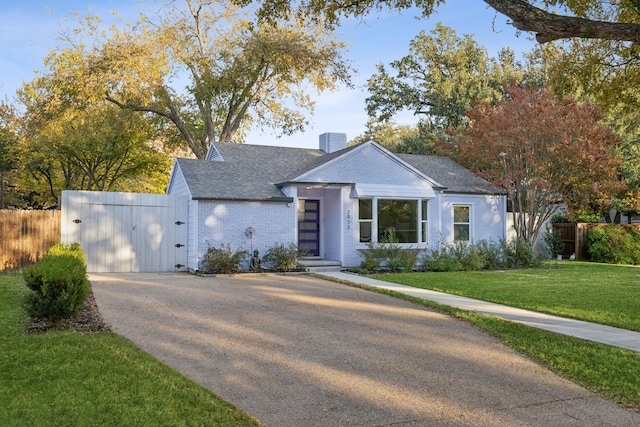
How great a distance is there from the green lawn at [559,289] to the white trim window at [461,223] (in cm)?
272

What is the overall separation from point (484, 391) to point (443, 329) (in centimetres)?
293

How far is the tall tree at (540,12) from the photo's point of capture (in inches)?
284

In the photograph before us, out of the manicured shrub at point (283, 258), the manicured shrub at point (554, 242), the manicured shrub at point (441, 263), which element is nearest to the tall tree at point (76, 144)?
the manicured shrub at point (283, 258)

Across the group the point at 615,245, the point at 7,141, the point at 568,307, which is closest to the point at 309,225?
the point at 568,307

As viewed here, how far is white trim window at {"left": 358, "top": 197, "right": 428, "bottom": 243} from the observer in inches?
724

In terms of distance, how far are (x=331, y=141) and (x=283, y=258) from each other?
7.95m

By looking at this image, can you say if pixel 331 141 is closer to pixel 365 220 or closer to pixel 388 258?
pixel 365 220

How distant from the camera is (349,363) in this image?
641cm

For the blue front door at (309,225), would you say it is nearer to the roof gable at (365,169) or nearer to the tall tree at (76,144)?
the roof gable at (365,169)

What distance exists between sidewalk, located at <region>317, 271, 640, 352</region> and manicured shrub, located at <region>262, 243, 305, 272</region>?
4.25m

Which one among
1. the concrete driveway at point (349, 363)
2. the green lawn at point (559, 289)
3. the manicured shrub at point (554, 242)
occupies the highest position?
the manicured shrub at point (554, 242)

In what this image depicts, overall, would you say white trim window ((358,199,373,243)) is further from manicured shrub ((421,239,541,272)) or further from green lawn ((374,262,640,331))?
green lawn ((374,262,640,331))

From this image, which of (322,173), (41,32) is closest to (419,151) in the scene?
(322,173)

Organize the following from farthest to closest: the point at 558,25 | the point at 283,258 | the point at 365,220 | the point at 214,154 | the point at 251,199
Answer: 1. the point at 214,154
2. the point at 365,220
3. the point at 251,199
4. the point at 283,258
5. the point at 558,25
